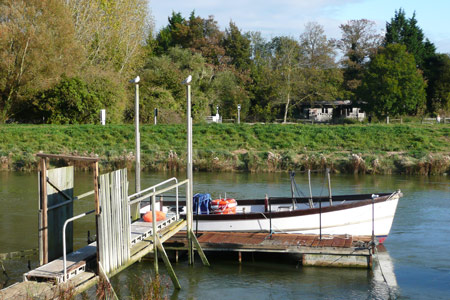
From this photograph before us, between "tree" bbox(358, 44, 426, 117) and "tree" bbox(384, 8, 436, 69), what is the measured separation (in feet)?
30.5

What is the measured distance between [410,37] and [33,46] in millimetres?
43973

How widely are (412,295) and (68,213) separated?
7393mm

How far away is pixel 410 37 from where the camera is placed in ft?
221

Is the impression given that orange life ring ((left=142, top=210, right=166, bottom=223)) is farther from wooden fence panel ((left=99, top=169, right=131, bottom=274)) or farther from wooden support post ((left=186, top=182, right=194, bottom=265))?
wooden fence panel ((left=99, top=169, right=131, bottom=274))

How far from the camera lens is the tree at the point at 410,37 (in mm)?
66812

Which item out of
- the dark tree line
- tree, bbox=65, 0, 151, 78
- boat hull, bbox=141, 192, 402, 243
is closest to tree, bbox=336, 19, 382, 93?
the dark tree line

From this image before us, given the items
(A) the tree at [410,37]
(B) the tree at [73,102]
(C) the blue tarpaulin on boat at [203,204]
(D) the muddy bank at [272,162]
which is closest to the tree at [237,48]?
(A) the tree at [410,37]

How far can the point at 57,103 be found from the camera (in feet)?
148

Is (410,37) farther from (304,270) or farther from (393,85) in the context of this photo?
(304,270)

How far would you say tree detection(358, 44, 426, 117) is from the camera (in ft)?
185

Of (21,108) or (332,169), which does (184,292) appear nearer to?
(332,169)

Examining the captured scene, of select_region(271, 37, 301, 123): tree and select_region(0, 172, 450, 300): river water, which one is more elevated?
select_region(271, 37, 301, 123): tree

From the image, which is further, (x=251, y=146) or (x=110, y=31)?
(x=110, y=31)

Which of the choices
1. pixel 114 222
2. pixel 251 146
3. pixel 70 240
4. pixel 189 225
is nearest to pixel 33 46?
pixel 251 146
